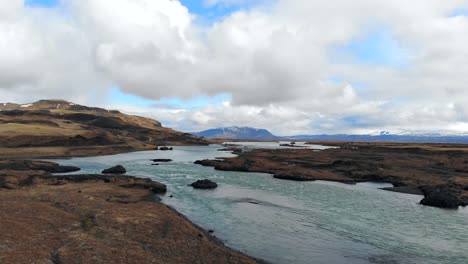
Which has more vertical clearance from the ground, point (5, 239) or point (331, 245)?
point (5, 239)

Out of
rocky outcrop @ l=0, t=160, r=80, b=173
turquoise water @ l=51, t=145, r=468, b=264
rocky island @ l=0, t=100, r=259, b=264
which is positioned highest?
rocky outcrop @ l=0, t=160, r=80, b=173

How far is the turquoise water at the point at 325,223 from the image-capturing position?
33.6m

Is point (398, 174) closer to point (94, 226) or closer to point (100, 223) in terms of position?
point (100, 223)

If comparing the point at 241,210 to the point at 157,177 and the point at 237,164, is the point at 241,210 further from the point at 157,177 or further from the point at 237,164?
the point at 237,164

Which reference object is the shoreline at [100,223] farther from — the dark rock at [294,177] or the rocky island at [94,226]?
the dark rock at [294,177]

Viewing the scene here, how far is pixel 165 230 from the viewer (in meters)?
35.3

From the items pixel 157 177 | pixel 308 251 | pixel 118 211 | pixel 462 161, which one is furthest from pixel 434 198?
pixel 462 161

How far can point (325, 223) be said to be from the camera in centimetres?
4359

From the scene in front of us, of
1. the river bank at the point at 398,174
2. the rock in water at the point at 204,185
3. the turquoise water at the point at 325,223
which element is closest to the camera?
the turquoise water at the point at 325,223

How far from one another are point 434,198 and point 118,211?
49.6 m

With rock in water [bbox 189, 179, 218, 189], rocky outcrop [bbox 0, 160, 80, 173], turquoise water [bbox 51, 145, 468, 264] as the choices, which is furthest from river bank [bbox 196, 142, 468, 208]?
rocky outcrop [bbox 0, 160, 80, 173]

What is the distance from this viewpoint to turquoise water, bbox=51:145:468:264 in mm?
33594

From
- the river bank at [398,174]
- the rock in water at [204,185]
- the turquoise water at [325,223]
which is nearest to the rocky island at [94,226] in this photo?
the turquoise water at [325,223]

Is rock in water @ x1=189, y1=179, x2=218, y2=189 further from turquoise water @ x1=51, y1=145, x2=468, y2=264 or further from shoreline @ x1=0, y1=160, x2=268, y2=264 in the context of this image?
shoreline @ x1=0, y1=160, x2=268, y2=264
